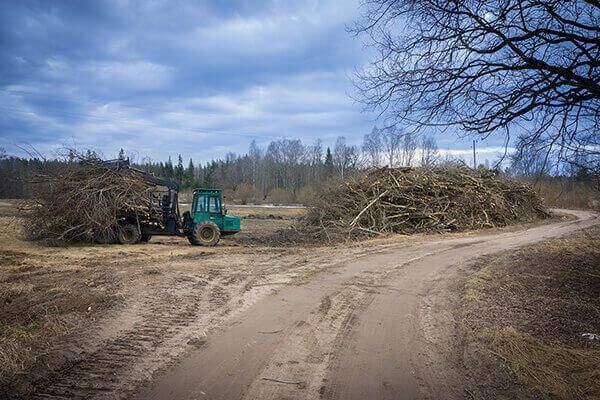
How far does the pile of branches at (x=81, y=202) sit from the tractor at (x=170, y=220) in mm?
297

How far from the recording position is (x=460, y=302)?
8.77 m

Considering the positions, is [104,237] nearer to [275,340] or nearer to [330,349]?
[275,340]

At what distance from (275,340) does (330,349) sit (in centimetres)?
76

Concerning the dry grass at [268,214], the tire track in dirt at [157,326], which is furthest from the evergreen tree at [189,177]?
the tire track in dirt at [157,326]

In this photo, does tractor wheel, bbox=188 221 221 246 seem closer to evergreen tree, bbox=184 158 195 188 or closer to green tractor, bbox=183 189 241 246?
green tractor, bbox=183 189 241 246

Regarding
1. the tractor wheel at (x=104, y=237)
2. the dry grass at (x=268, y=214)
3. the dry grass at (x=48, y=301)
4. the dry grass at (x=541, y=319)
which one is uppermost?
the dry grass at (x=268, y=214)

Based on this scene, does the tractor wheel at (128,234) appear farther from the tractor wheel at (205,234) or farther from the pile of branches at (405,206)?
the pile of branches at (405,206)

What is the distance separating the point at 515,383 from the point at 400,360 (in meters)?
1.28

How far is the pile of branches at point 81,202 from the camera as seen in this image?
19.2 m

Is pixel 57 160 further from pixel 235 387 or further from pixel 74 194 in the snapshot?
pixel 235 387

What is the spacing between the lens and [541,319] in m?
7.80

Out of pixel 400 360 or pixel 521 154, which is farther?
pixel 521 154

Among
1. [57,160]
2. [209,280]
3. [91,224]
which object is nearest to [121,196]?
[91,224]

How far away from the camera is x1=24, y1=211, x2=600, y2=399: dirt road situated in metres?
4.76
